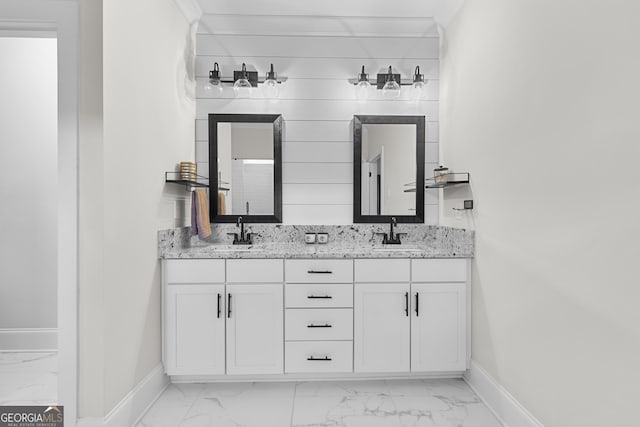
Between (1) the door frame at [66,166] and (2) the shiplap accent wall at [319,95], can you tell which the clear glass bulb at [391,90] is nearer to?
(2) the shiplap accent wall at [319,95]

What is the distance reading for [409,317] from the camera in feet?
7.16

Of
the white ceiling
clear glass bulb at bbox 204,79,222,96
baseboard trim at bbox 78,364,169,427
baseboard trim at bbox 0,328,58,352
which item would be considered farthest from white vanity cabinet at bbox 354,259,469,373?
baseboard trim at bbox 0,328,58,352

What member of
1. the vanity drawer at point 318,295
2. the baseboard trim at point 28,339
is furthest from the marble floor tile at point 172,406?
the baseboard trim at point 28,339

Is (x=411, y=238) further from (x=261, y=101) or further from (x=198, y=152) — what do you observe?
(x=198, y=152)

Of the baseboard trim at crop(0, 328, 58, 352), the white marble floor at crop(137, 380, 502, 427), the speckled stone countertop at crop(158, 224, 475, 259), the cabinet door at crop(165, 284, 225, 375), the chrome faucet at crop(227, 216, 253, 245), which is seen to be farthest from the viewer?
the chrome faucet at crop(227, 216, 253, 245)

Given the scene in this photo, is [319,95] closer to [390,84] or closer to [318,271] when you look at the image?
[390,84]

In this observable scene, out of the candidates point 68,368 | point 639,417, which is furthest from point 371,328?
point 68,368

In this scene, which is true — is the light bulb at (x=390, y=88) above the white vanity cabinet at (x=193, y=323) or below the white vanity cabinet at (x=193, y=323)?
above

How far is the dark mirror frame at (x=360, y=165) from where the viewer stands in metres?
2.75

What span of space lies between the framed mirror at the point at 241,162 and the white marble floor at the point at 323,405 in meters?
1.21

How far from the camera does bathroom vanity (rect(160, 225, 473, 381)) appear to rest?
7.07 feet

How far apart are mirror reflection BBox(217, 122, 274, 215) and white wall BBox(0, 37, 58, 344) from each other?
125 cm

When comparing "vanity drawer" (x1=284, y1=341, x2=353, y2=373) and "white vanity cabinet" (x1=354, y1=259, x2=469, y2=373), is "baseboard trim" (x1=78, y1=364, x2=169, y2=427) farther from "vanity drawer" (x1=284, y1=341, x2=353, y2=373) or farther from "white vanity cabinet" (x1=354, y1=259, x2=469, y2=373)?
"white vanity cabinet" (x1=354, y1=259, x2=469, y2=373)

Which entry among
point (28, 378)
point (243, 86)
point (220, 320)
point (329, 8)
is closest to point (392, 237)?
point (220, 320)
